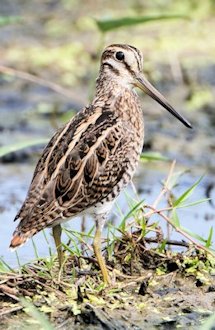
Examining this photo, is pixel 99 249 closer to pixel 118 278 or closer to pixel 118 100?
pixel 118 278

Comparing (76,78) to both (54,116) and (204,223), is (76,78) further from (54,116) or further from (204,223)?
(204,223)

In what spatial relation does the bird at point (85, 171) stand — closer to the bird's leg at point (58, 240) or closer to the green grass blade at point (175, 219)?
the bird's leg at point (58, 240)

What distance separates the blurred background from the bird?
1.13 m

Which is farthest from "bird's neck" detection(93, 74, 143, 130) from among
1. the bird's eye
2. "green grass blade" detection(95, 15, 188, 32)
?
"green grass blade" detection(95, 15, 188, 32)

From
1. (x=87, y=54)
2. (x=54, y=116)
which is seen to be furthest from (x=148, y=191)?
(x=87, y=54)

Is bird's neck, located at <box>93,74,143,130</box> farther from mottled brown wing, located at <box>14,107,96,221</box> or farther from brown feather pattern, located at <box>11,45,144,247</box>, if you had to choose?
mottled brown wing, located at <box>14,107,96,221</box>

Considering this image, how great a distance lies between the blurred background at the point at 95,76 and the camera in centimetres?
794

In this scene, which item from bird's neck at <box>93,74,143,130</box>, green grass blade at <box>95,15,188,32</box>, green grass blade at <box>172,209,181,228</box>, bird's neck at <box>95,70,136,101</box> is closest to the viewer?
green grass blade at <box>172,209,181,228</box>

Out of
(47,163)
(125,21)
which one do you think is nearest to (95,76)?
(125,21)

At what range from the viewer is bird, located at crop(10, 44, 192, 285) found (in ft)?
18.0

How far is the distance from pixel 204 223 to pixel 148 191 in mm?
896

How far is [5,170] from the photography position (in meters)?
8.57

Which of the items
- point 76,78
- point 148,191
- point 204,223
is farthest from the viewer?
point 76,78

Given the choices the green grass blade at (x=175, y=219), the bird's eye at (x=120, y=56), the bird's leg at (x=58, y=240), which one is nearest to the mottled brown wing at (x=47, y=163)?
the bird's leg at (x=58, y=240)
